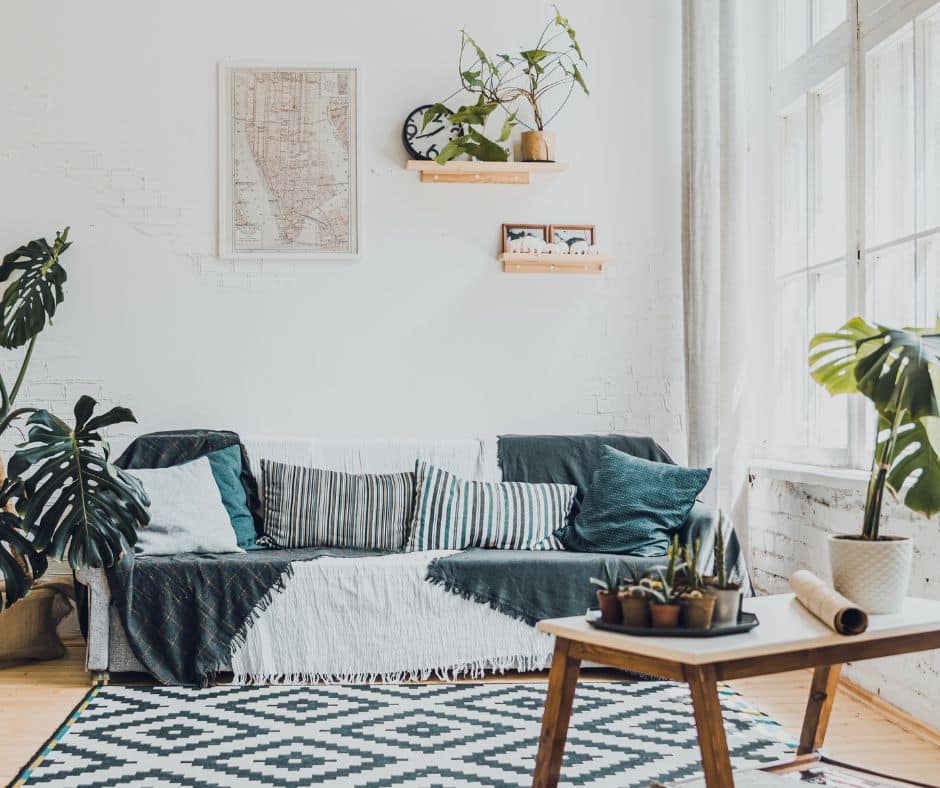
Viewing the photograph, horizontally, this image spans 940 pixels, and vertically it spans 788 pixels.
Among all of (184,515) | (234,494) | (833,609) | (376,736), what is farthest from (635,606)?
(234,494)

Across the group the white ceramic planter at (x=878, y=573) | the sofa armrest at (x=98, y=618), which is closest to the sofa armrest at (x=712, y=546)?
the white ceramic planter at (x=878, y=573)

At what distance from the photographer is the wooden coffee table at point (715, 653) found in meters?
1.88

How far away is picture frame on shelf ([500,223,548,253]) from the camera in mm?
4613

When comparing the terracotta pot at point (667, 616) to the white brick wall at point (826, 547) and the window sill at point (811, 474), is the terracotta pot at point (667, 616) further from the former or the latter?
the window sill at point (811, 474)

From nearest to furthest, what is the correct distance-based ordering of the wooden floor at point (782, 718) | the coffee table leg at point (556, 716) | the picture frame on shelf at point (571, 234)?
the coffee table leg at point (556, 716) → the wooden floor at point (782, 718) → the picture frame on shelf at point (571, 234)

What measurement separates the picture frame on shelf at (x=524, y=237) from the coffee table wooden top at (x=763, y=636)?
2.52 meters

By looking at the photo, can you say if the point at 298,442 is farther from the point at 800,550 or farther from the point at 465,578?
the point at 800,550

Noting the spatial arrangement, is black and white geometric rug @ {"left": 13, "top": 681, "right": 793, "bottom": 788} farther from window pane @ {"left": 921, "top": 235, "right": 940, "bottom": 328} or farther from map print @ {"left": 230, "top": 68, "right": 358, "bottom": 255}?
map print @ {"left": 230, "top": 68, "right": 358, "bottom": 255}

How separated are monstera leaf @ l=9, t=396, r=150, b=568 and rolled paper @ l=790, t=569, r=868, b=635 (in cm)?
218

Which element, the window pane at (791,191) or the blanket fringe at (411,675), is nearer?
the blanket fringe at (411,675)

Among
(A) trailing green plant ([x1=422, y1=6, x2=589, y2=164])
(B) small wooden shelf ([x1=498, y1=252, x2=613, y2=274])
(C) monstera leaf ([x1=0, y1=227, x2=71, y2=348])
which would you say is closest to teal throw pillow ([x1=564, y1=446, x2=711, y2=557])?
(B) small wooden shelf ([x1=498, y1=252, x2=613, y2=274])

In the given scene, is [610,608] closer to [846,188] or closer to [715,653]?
[715,653]

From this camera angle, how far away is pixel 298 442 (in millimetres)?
4426

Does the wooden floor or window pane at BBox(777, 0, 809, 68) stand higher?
window pane at BBox(777, 0, 809, 68)
